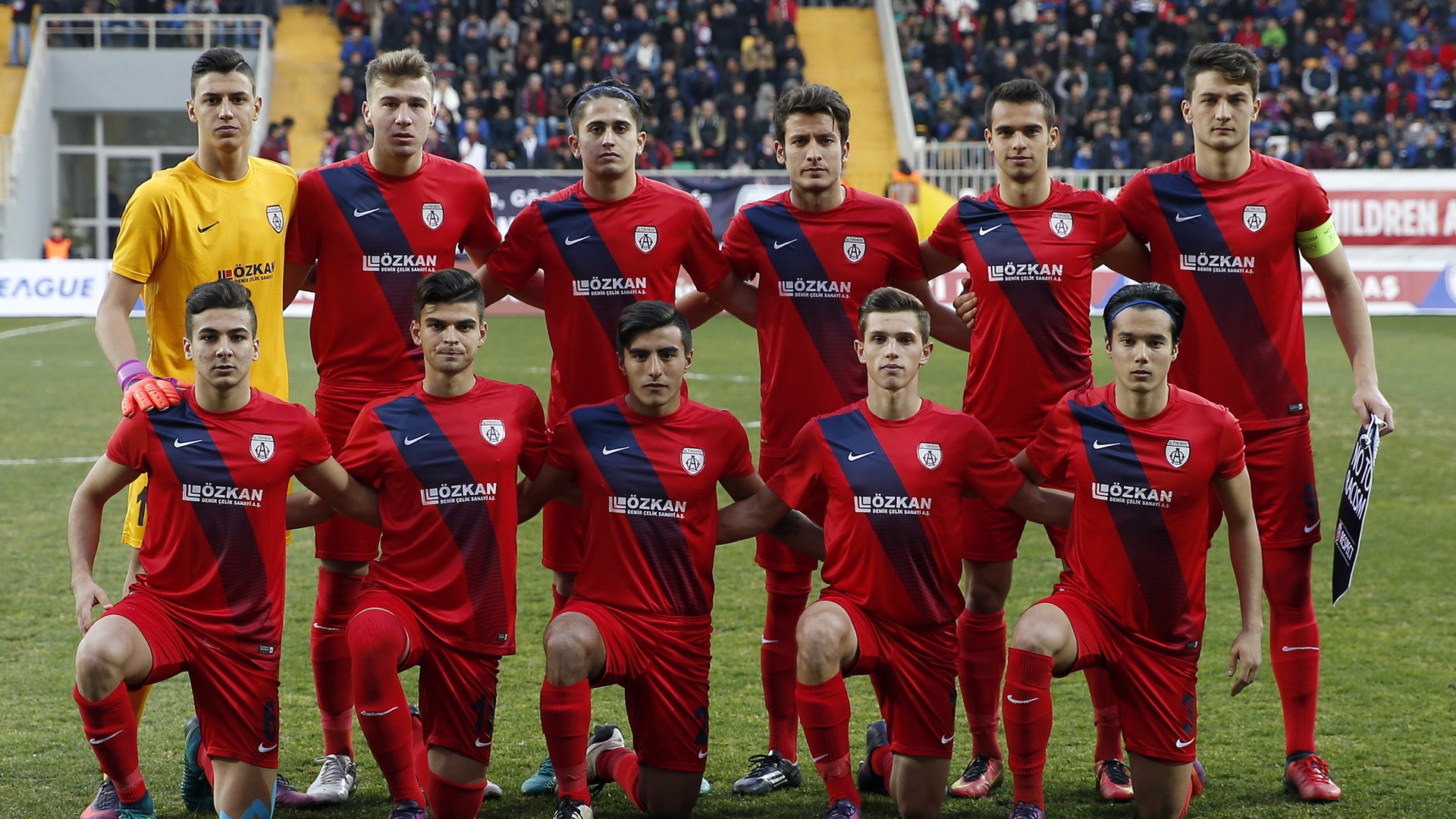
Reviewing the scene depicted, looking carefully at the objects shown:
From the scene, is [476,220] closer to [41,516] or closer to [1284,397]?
[1284,397]

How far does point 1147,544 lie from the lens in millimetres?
4617

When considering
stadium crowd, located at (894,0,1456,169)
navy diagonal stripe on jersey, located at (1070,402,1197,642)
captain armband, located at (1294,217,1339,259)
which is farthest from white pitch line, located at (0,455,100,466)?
stadium crowd, located at (894,0,1456,169)

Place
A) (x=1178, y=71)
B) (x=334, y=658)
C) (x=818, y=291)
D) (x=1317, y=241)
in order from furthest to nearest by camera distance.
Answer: (x=1178, y=71)
(x=818, y=291)
(x=1317, y=241)
(x=334, y=658)

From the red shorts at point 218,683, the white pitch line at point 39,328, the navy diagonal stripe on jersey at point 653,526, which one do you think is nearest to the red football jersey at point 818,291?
the navy diagonal stripe on jersey at point 653,526

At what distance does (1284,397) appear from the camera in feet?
16.7

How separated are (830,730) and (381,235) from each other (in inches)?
93.2

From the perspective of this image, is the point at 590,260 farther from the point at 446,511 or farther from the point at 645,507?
the point at 446,511

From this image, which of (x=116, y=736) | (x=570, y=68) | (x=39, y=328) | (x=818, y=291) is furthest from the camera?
(x=570, y=68)

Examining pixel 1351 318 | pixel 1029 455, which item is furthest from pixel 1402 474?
pixel 1029 455

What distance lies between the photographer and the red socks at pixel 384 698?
4324mm

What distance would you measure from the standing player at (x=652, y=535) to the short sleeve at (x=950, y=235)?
112cm

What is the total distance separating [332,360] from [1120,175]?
20.3 m

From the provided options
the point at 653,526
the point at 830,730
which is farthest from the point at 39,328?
the point at 830,730

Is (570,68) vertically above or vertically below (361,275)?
above
